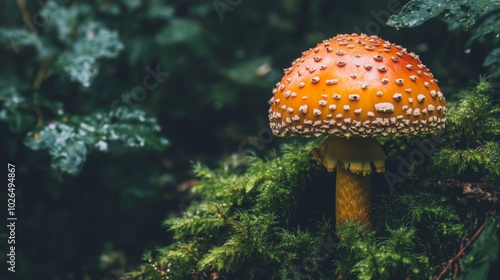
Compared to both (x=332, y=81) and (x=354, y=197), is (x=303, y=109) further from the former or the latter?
(x=354, y=197)

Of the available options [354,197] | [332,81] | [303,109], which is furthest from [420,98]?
[354,197]

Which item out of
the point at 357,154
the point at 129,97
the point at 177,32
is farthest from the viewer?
the point at 177,32

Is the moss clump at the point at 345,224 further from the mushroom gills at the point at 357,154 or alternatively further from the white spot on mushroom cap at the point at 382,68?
the white spot on mushroom cap at the point at 382,68

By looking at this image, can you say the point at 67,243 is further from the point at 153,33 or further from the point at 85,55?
the point at 153,33

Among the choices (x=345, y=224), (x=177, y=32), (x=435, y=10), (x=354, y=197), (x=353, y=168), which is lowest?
(x=345, y=224)

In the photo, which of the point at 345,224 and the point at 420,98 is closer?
the point at 420,98

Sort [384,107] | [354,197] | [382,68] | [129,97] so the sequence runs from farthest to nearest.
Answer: [129,97] → [354,197] → [382,68] → [384,107]

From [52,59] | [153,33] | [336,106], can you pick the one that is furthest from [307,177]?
[153,33]
